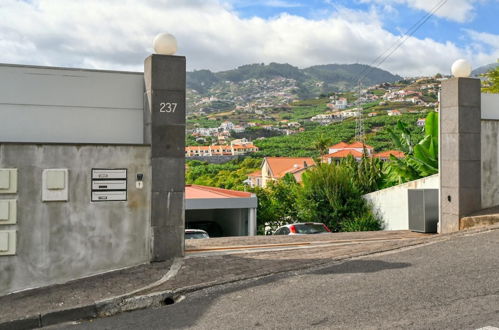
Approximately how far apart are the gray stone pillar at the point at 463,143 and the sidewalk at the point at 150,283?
200 cm

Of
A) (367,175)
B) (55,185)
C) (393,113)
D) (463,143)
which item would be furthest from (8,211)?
(393,113)

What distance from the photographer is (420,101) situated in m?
189

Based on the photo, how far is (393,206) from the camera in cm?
2259

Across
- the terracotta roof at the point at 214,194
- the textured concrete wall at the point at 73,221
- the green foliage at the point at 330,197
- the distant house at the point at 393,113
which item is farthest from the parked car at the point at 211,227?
→ the distant house at the point at 393,113

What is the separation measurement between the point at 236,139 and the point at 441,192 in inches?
6639

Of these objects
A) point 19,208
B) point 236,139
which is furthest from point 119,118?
point 236,139

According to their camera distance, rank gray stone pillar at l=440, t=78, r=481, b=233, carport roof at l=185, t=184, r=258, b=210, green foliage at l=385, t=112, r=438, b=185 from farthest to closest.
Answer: carport roof at l=185, t=184, r=258, b=210
green foliage at l=385, t=112, r=438, b=185
gray stone pillar at l=440, t=78, r=481, b=233

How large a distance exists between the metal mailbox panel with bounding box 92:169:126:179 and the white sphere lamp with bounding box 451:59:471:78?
8.18 m

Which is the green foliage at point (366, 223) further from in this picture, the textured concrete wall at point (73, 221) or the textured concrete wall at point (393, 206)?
the textured concrete wall at point (73, 221)

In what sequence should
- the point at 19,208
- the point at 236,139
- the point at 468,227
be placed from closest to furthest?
the point at 19,208 → the point at 468,227 → the point at 236,139

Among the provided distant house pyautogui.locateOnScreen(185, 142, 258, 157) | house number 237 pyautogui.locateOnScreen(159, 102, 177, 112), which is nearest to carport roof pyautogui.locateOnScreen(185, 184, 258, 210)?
house number 237 pyautogui.locateOnScreen(159, 102, 177, 112)

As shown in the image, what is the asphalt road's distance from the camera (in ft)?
19.6

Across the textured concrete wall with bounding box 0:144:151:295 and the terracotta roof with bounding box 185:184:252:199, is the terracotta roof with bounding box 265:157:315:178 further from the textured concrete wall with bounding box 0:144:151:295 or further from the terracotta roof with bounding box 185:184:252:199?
the textured concrete wall with bounding box 0:144:151:295

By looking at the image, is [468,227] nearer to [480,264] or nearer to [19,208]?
[480,264]
